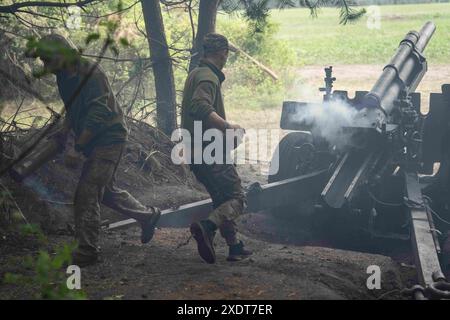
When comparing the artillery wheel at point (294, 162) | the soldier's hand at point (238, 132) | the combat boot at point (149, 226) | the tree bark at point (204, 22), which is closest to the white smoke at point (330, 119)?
the artillery wheel at point (294, 162)

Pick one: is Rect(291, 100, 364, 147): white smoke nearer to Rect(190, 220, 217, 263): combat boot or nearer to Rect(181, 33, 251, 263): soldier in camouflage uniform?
Rect(181, 33, 251, 263): soldier in camouflage uniform

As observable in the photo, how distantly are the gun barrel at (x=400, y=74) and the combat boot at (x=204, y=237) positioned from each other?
3.30 metres

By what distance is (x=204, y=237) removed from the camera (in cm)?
635

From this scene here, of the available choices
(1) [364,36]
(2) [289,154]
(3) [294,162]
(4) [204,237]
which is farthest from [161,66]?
(1) [364,36]

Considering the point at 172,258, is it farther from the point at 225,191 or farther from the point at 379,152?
the point at 379,152

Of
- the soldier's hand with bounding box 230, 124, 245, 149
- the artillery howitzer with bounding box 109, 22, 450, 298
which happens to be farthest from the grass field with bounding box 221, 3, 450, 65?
the soldier's hand with bounding box 230, 124, 245, 149

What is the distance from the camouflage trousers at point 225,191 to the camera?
6.66 m

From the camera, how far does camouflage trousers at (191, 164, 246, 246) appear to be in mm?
6660

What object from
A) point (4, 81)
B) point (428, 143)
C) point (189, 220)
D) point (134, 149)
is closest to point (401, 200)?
point (428, 143)

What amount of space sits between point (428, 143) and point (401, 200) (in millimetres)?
899

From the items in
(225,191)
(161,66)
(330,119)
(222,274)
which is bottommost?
(222,274)

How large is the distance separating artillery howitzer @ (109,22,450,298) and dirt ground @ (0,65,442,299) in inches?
19.5

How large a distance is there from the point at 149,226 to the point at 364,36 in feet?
90.5
